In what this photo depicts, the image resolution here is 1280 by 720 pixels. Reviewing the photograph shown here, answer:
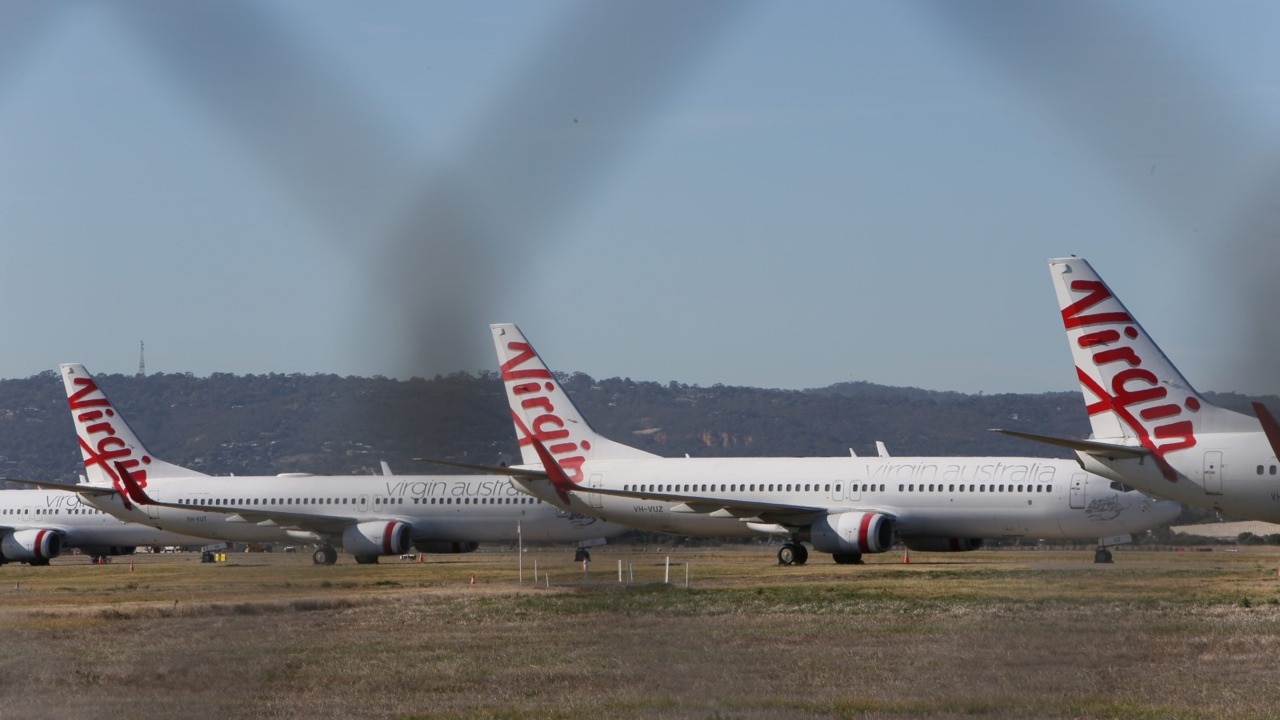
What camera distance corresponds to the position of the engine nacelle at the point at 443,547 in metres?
55.6

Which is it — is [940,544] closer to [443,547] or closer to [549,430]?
[549,430]

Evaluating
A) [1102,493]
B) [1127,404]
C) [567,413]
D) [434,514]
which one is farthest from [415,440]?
[434,514]

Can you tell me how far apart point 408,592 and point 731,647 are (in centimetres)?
1173

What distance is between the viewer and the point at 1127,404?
26922 millimetres

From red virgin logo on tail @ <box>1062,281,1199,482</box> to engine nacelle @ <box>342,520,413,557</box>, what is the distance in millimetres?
28576

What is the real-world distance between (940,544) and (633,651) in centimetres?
3195

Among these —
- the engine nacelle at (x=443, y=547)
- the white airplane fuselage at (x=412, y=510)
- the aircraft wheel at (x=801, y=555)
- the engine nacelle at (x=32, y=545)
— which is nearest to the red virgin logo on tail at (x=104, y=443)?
the white airplane fuselage at (x=412, y=510)

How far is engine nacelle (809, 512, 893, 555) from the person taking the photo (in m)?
45.7

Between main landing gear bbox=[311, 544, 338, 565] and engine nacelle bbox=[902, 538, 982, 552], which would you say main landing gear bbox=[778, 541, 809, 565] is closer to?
engine nacelle bbox=[902, 538, 982, 552]

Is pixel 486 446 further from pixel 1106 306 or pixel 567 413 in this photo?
pixel 567 413

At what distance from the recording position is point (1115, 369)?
27609mm

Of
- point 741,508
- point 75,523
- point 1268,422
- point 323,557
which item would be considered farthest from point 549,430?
point 75,523

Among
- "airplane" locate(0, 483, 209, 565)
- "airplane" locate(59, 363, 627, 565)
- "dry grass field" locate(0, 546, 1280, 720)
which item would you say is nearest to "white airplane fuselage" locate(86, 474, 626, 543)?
"airplane" locate(59, 363, 627, 565)

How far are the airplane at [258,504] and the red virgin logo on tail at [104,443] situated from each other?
0.04 metres
